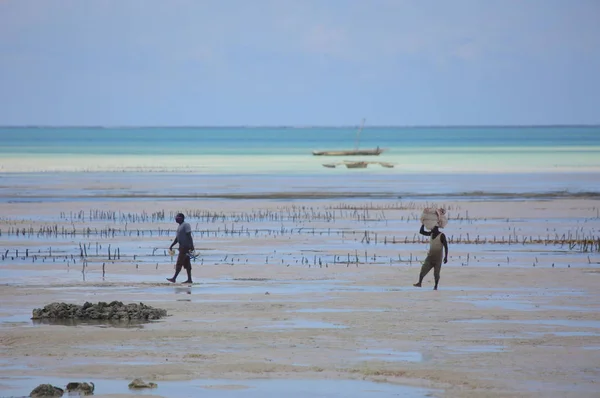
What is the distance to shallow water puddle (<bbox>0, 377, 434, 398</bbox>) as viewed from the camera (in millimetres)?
12250

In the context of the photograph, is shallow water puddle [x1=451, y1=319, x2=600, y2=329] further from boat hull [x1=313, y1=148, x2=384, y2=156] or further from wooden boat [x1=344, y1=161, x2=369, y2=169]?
boat hull [x1=313, y1=148, x2=384, y2=156]

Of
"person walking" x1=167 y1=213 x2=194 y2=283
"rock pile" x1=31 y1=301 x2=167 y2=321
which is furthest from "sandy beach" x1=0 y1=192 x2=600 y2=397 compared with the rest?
"person walking" x1=167 y1=213 x2=194 y2=283

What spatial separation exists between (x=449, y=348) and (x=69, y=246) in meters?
15.0

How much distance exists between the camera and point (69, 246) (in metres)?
27.6

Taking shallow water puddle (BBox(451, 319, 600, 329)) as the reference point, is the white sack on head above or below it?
above

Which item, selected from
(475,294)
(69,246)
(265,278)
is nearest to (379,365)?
(475,294)

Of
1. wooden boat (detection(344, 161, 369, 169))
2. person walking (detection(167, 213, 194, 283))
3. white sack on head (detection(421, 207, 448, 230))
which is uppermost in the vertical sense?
wooden boat (detection(344, 161, 369, 169))

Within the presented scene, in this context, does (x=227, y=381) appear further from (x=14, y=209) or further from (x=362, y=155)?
(x=362, y=155)

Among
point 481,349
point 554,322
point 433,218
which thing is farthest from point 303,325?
point 433,218

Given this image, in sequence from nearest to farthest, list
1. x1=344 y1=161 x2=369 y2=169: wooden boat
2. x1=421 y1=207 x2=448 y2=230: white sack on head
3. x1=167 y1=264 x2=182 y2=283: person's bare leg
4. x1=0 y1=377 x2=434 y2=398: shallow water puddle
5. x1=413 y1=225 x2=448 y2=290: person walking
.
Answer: x1=0 y1=377 x2=434 y2=398: shallow water puddle → x1=413 y1=225 x2=448 y2=290: person walking → x1=421 y1=207 x2=448 y2=230: white sack on head → x1=167 y1=264 x2=182 y2=283: person's bare leg → x1=344 y1=161 x2=369 y2=169: wooden boat

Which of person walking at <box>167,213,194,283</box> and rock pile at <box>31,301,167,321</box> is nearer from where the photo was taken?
rock pile at <box>31,301,167,321</box>

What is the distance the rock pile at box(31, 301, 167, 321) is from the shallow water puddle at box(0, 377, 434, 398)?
12.0 feet

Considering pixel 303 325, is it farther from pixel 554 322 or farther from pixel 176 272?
pixel 176 272

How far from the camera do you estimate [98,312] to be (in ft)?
54.6
